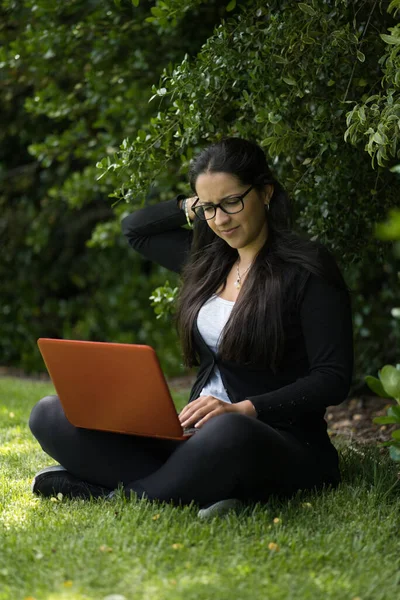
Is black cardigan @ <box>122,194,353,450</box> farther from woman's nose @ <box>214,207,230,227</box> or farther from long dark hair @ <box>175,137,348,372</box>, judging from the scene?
woman's nose @ <box>214,207,230,227</box>

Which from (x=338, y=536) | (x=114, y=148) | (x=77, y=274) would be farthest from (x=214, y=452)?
(x=77, y=274)

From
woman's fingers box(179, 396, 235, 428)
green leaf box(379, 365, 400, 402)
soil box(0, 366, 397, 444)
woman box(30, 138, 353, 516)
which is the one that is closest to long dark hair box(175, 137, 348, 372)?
woman box(30, 138, 353, 516)

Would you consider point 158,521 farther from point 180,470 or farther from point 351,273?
point 351,273

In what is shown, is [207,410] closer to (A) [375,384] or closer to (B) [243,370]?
(B) [243,370]

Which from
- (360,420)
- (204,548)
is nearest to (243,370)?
(204,548)

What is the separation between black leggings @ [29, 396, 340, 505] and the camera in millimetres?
2459

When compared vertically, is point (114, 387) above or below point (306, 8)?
below

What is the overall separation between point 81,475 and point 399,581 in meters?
1.18

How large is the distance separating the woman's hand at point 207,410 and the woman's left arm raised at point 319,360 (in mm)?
31

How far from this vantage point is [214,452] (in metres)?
2.45

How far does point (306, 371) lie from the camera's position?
2.85m

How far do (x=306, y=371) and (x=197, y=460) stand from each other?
0.57 m

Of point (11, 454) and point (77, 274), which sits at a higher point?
point (11, 454)

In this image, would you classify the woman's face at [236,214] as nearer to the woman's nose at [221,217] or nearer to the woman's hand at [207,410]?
the woman's nose at [221,217]
